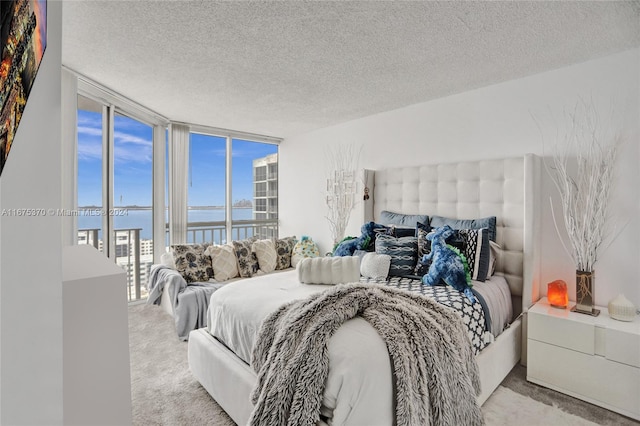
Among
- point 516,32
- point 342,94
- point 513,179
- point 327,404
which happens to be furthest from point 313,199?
point 327,404

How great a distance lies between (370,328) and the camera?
4.94ft

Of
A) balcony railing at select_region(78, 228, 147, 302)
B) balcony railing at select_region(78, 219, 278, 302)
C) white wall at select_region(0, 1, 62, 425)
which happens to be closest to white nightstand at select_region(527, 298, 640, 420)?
white wall at select_region(0, 1, 62, 425)

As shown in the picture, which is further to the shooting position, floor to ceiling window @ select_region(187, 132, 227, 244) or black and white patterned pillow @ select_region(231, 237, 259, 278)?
floor to ceiling window @ select_region(187, 132, 227, 244)

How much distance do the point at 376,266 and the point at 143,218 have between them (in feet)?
10.7

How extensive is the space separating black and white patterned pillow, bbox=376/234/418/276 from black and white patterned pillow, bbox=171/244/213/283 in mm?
2152

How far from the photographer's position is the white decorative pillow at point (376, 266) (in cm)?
257

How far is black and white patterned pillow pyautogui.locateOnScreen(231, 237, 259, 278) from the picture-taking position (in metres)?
4.05

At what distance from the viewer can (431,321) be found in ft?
5.21

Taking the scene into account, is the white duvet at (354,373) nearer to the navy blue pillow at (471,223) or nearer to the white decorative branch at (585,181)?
the navy blue pillow at (471,223)

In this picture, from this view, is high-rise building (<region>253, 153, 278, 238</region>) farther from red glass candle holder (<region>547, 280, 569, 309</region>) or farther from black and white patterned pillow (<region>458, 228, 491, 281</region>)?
red glass candle holder (<region>547, 280, 569, 309</region>)

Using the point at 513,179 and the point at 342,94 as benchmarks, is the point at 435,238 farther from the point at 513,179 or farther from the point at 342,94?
the point at 342,94

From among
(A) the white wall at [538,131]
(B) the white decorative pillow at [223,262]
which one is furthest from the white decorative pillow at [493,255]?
(B) the white decorative pillow at [223,262]

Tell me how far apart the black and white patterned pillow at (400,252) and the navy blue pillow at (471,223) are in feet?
1.55

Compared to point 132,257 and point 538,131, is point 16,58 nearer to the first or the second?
point 538,131
